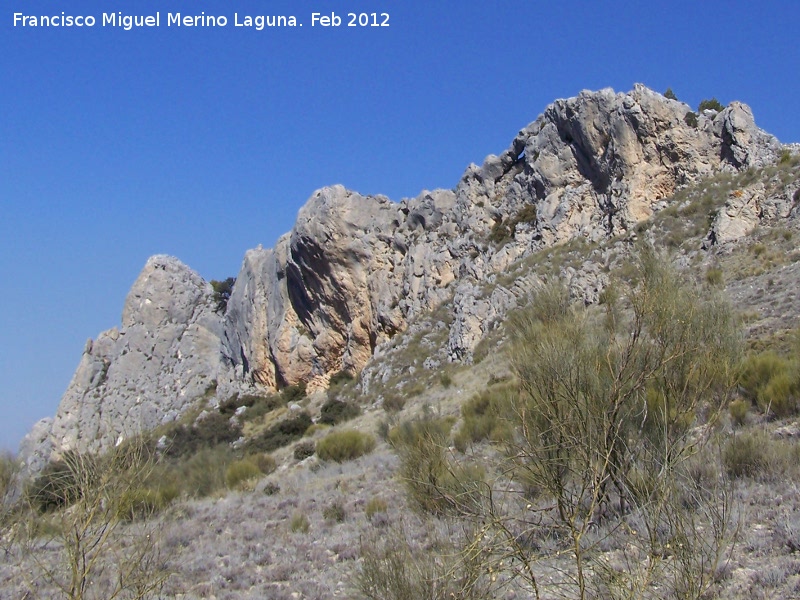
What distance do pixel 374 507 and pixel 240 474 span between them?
6.38m

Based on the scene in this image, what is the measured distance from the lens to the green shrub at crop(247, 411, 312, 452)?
77.7 ft

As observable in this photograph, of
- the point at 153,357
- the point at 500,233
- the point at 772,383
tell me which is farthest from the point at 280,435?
the point at 153,357

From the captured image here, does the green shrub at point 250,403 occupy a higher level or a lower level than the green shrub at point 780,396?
higher

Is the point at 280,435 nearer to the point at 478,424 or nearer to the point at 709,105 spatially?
the point at 478,424

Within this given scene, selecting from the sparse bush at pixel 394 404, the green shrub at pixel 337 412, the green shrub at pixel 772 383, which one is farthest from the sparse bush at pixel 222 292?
the green shrub at pixel 772 383

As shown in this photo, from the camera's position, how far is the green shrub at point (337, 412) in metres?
23.1

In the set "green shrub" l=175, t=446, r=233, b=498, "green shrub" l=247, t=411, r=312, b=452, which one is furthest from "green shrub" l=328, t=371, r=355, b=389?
"green shrub" l=175, t=446, r=233, b=498

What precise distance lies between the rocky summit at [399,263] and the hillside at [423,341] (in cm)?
11

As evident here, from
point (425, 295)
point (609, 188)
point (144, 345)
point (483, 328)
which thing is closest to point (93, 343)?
point (144, 345)

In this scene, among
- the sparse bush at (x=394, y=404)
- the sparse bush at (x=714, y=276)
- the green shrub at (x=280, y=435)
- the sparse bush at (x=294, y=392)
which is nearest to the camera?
the sparse bush at (x=714, y=276)

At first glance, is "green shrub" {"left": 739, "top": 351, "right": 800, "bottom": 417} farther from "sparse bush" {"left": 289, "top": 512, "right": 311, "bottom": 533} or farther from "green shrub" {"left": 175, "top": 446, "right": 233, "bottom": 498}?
"green shrub" {"left": 175, "top": 446, "right": 233, "bottom": 498}

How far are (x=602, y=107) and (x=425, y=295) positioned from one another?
11.2 m

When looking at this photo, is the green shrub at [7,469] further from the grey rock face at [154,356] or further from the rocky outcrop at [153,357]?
the rocky outcrop at [153,357]

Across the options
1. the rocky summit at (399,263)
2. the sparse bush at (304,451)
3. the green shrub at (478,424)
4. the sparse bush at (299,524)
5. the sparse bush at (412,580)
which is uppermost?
the rocky summit at (399,263)
